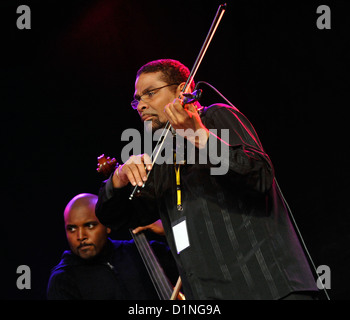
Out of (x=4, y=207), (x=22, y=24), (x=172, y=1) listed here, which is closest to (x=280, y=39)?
(x=172, y=1)

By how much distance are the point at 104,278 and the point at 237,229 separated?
1740mm

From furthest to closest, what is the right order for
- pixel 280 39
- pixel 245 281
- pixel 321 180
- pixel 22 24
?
1. pixel 22 24
2. pixel 280 39
3. pixel 321 180
4. pixel 245 281

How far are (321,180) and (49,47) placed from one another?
214cm

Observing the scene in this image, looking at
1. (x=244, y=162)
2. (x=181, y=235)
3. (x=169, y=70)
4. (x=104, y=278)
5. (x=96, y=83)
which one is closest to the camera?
(x=244, y=162)

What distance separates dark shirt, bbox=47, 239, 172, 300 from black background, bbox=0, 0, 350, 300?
0.46 meters

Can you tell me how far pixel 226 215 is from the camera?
159 cm

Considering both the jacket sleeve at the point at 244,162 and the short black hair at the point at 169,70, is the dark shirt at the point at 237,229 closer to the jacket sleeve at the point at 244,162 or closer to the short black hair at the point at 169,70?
the jacket sleeve at the point at 244,162

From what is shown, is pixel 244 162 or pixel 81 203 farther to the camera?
pixel 81 203

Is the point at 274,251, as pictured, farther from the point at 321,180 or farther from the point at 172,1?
the point at 172,1

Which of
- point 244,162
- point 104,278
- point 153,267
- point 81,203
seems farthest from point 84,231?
point 244,162

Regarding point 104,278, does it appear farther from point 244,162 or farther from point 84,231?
point 244,162

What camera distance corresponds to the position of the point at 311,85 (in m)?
2.82

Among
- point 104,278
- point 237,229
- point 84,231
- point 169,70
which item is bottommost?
point 104,278

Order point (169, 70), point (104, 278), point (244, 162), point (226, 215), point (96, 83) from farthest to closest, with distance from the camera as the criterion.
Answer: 1. point (96, 83)
2. point (104, 278)
3. point (169, 70)
4. point (226, 215)
5. point (244, 162)
